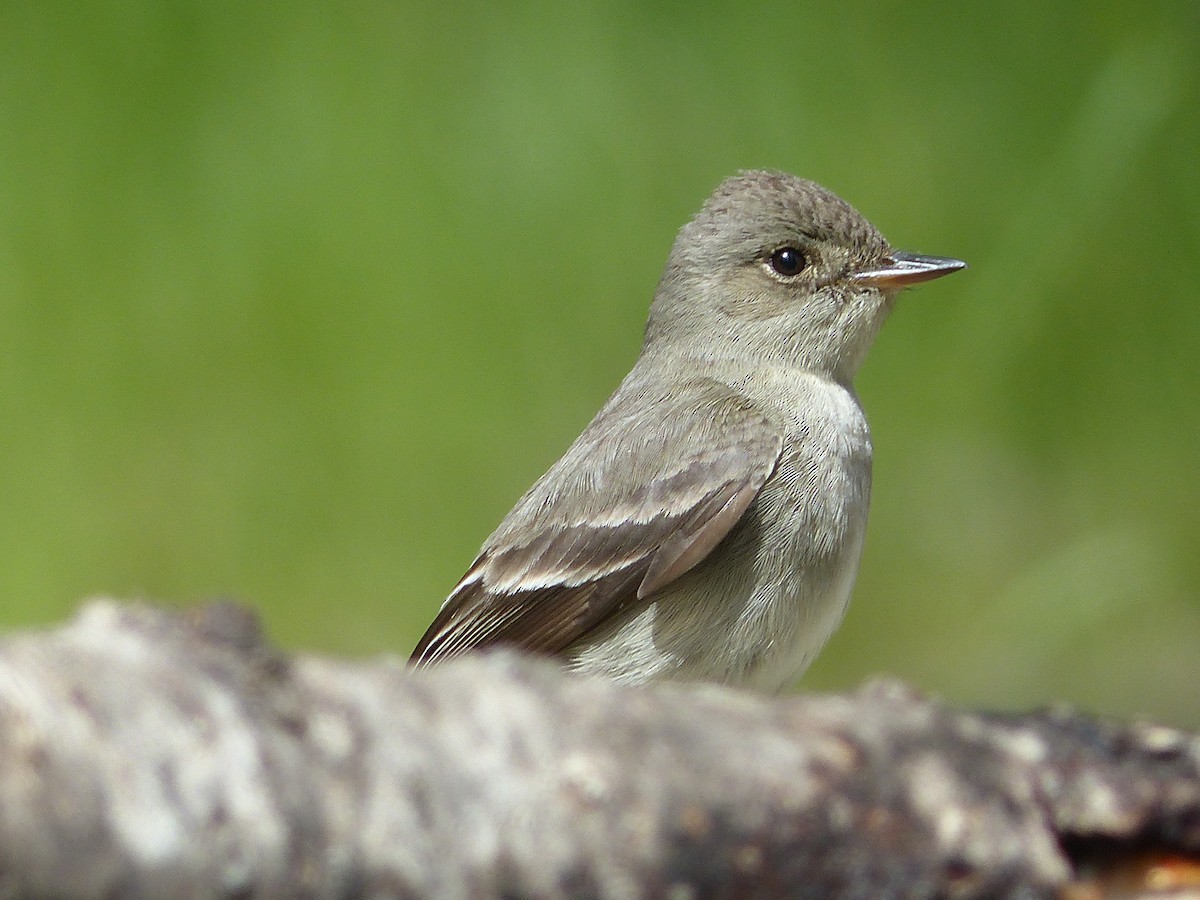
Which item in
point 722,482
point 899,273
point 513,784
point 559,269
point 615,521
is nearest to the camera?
point 513,784

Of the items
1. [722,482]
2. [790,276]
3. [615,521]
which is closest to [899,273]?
[790,276]

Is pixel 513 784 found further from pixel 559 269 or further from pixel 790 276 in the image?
pixel 559 269

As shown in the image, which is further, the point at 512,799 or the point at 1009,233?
the point at 1009,233

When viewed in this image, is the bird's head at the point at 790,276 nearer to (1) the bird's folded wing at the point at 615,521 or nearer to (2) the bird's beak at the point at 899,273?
(2) the bird's beak at the point at 899,273

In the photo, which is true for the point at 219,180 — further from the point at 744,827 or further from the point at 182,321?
the point at 744,827

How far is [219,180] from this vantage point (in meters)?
5.82

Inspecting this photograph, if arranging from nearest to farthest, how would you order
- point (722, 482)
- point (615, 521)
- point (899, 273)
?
1. point (722, 482)
2. point (615, 521)
3. point (899, 273)

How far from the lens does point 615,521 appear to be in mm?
3734

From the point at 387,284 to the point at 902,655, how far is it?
2.23 metres

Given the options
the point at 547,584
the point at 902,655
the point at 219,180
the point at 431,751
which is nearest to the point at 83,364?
the point at 219,180

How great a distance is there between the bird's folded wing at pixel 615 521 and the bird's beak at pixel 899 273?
482 millimetres

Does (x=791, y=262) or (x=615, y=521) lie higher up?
(x=791, y=262)

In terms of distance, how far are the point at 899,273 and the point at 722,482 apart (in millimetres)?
886

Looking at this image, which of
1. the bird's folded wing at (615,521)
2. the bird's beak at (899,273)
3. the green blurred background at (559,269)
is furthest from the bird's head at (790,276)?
the green blurred background at (559,269)
